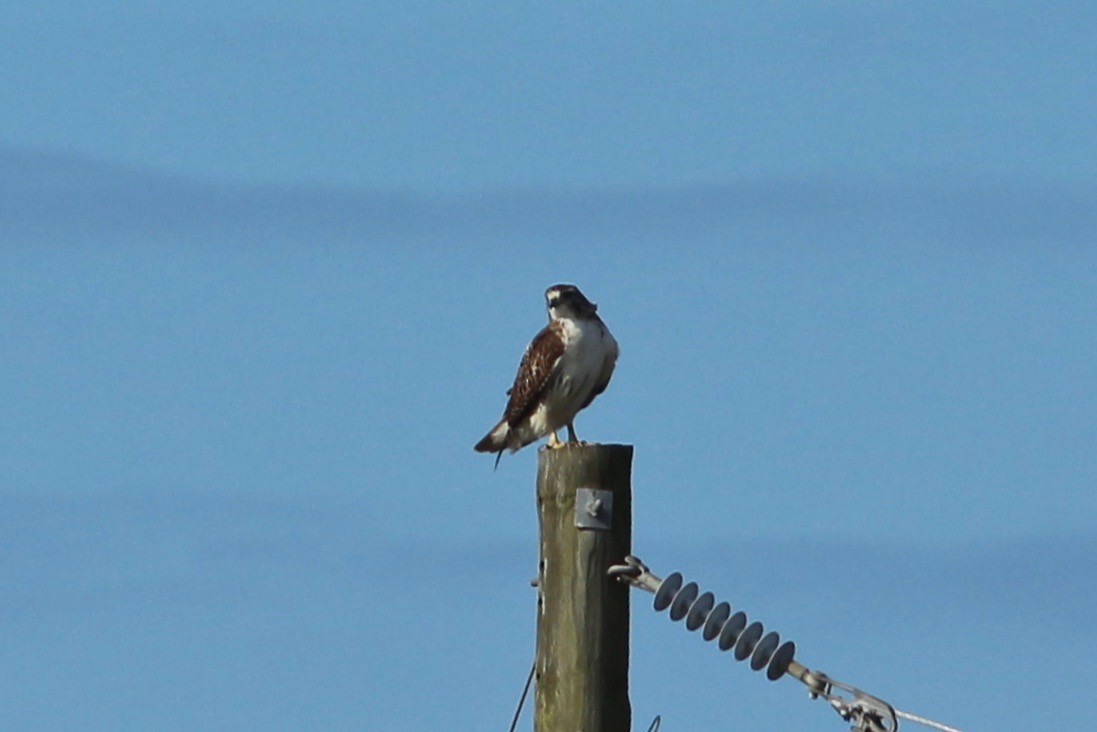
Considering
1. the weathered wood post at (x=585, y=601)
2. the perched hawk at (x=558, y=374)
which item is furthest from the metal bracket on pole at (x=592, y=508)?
the perched hawk at (x=558, y=374)

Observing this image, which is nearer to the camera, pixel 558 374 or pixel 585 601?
pixel 585 601

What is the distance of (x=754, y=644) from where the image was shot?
26.0 ft

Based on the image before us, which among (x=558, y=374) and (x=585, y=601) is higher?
(x=558, y=374)

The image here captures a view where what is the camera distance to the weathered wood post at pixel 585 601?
26.2 ft

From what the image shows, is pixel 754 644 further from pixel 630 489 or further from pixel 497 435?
pixel 497 435

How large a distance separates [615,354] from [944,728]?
6.78 metres

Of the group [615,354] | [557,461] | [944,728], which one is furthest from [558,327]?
[944,728]

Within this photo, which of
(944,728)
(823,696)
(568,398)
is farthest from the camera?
(568,398)

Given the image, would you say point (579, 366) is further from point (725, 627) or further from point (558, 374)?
point (725, 627)

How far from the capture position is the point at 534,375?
13.7 meters

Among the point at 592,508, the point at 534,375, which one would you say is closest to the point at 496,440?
the point at 534,375

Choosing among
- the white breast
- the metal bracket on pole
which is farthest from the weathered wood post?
the white breast

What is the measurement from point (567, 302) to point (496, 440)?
0.88m

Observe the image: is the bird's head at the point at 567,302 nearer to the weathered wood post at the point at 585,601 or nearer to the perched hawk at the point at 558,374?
the perched hawk at the point at 558,374
